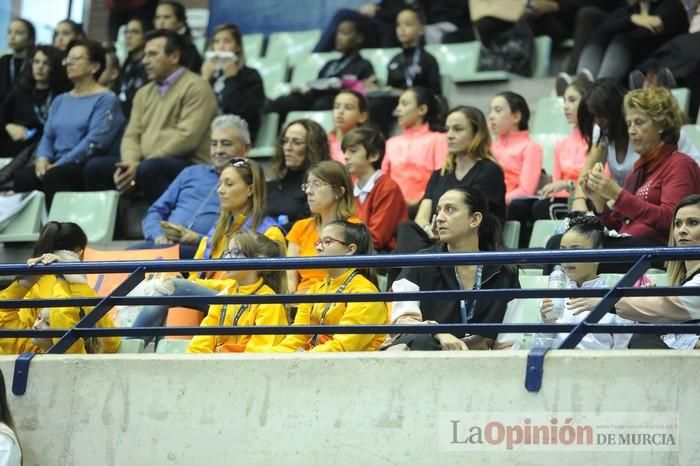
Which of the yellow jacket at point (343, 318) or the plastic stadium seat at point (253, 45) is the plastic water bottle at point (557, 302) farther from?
the plastic stadium seat at point (253, 45)

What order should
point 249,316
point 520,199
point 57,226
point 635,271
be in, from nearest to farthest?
point 635,271 → point 249,316 → point 57,226 → point 520,199

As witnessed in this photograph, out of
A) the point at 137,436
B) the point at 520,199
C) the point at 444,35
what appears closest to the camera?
the point at 137,436

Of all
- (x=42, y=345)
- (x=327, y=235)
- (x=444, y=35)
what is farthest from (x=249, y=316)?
(x=444, y=35)

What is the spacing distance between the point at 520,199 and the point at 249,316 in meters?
2.41

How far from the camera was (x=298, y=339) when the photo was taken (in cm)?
614

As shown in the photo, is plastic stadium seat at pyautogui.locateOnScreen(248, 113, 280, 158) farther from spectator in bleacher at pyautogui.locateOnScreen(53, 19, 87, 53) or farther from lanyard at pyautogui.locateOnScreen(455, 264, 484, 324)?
lanyard at pyautogui.locateOnScreen(455, 264, 484, 324)

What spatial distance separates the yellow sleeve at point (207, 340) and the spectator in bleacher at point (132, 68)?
4287mm

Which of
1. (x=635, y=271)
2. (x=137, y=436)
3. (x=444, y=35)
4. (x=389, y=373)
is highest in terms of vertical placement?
(x=444, y=35)

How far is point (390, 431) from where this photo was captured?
517 centimetres

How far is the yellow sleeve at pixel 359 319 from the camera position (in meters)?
5.91

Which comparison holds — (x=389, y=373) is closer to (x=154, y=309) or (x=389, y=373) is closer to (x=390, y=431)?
(x=390, y=431)

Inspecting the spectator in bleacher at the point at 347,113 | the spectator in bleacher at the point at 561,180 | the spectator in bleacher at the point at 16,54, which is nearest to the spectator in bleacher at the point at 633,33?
the spectator in bleacher at the point at 561,180

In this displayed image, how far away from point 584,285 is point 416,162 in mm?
2749

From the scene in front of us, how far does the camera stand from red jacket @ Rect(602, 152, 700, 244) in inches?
265
